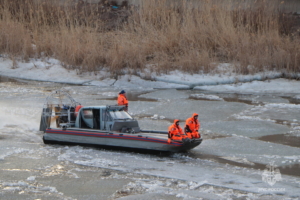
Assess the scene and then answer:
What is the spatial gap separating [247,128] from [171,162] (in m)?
2.97

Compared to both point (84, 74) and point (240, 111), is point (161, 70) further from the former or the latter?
point (240, 111)

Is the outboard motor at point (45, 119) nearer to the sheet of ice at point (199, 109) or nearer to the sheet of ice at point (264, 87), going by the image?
the sheet of ice at point (199, 109)

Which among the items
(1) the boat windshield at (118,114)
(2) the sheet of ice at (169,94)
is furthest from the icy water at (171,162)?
(2) the sheet of ice at (169,94)

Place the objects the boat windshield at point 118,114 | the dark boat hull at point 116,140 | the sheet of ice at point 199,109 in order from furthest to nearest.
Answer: the sheet of ice at point 199,109
the boat windshield at point 118,114
the dark boat hull at point 116,140

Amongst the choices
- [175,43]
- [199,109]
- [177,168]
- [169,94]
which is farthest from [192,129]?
[175,43]

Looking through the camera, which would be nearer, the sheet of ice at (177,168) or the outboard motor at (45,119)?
the sheet of ice at (177,168)

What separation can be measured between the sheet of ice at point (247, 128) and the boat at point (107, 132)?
1.76 metres

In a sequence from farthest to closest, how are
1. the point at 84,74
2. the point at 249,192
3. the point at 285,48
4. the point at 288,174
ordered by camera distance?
the point at 84,74 → the point at 285,48 → the point at 288,174 → the point at 249,192

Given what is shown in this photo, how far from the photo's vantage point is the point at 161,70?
1734cm

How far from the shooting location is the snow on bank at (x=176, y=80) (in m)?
16.0

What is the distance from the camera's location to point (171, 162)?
25.8 ft

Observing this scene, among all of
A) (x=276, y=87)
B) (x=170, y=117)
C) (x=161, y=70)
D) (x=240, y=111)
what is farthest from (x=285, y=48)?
(x=170, y=117)

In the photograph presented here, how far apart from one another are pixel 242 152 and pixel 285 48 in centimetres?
991

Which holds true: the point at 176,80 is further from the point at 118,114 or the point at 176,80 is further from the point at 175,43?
the point at 118,114
